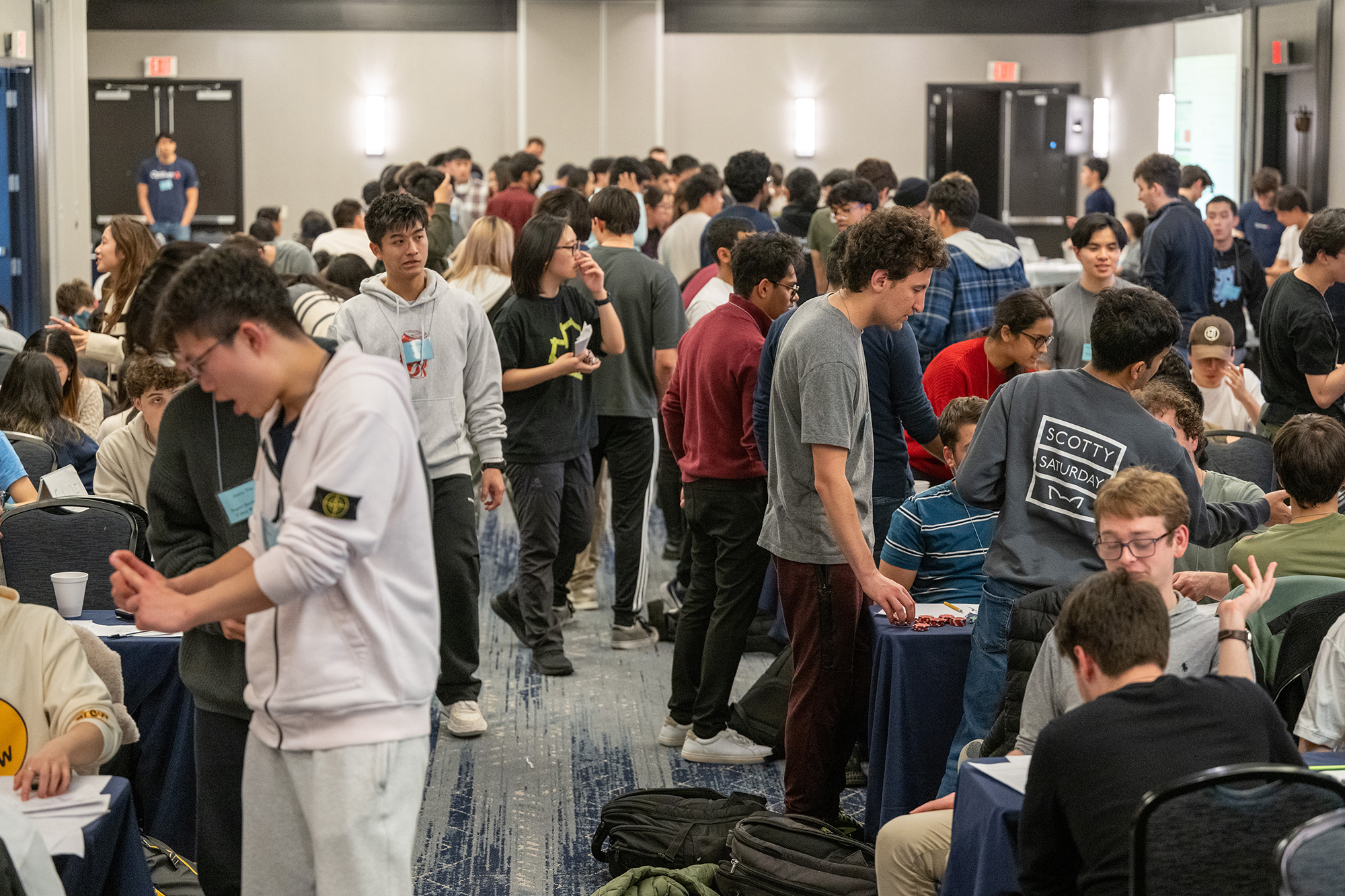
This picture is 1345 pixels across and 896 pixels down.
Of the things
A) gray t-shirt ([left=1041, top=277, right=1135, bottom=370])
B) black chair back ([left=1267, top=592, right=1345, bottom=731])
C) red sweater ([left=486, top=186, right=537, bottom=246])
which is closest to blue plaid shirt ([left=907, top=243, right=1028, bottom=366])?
gray t-shirt ([left=1041, top=277, right=1135, bottom=370])

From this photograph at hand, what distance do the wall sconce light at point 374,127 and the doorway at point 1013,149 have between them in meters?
6.24

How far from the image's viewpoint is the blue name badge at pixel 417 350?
12.9 feet

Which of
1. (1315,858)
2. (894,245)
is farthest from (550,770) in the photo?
(1315,858)

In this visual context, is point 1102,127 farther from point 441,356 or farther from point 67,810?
point 67,810

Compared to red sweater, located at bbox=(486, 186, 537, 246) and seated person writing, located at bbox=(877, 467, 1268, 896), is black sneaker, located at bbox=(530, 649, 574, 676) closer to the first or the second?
seated person writing, located at bbox=(877, 467, 1268, 896)

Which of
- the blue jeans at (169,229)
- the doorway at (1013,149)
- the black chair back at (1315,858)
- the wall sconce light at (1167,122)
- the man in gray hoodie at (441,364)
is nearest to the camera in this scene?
the black chair back at (1315,858)

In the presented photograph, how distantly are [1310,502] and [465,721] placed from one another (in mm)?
2539

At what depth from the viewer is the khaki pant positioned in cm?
266

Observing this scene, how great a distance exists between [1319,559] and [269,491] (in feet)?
7.74

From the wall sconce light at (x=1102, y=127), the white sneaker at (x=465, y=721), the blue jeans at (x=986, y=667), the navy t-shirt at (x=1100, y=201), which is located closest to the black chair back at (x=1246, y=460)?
the blue jeans at (x=986, y=667)

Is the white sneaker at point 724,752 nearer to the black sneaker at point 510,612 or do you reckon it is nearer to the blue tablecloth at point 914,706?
the blue tablecloth at point 914,706

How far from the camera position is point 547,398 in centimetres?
482

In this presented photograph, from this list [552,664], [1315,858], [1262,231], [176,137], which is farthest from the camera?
[176,137]

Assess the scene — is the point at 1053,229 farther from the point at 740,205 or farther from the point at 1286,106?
the point at 740,205
